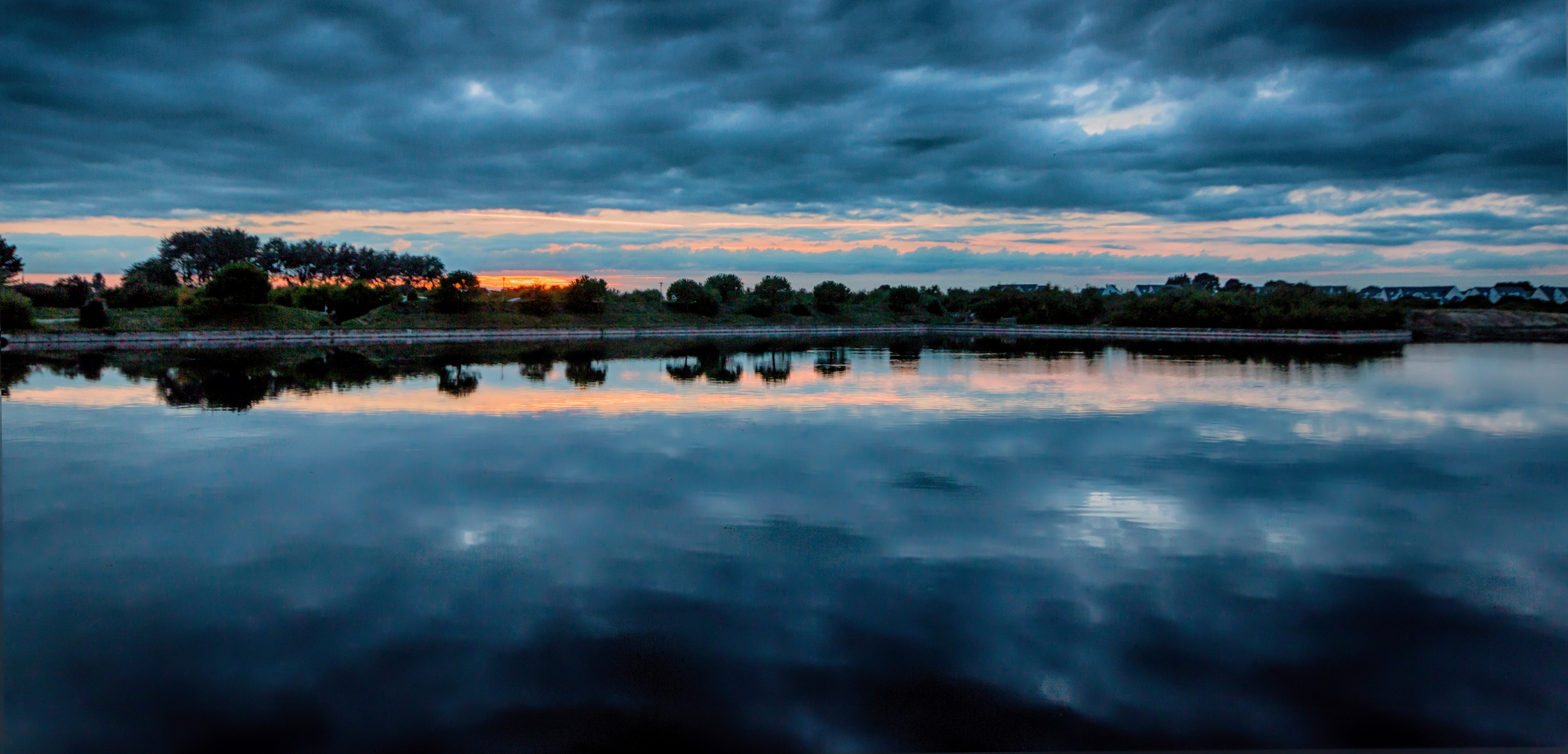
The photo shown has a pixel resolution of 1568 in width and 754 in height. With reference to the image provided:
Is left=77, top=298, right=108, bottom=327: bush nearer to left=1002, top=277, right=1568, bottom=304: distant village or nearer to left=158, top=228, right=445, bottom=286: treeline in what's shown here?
left=158, top=228, right=445, bottom=286: treeline

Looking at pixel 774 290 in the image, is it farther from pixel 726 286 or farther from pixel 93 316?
pixel 93 316

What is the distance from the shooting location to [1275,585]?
30.5 feet

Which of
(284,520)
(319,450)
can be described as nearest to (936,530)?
(284,520)

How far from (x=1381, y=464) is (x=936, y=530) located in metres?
10.9

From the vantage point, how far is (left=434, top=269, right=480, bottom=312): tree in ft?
274

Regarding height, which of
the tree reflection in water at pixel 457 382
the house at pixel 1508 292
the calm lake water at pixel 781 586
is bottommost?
the calm lake water at pixel 781 586

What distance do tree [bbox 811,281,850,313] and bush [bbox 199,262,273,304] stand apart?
7410cm

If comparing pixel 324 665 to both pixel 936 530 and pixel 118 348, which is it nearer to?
pixel 936 530

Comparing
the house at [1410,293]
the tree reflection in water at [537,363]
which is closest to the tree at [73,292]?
the tree reflection in water at [537,363]

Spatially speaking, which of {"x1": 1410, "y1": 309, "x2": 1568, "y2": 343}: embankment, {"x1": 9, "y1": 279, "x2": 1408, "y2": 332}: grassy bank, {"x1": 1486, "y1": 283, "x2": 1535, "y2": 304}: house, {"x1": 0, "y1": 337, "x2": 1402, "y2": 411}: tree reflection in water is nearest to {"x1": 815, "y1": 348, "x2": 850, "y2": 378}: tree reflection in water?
{"x1": 0, "y1": 337, "x2": 1402, "y2": 411}: tree reflection in water

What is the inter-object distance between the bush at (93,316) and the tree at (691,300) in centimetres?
5893

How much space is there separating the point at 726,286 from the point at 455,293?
44.9 m

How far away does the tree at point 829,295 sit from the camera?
12362 centimetres

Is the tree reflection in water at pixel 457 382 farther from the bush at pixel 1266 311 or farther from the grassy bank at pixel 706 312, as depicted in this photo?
the bush at pixel 1266 311
